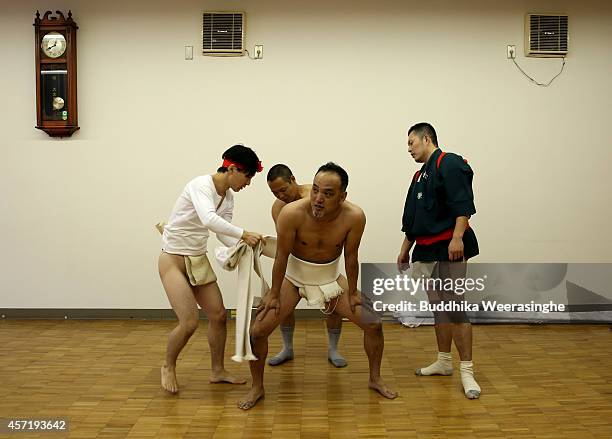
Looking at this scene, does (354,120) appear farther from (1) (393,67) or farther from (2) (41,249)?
(2) (41,249)

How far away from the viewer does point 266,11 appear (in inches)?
222

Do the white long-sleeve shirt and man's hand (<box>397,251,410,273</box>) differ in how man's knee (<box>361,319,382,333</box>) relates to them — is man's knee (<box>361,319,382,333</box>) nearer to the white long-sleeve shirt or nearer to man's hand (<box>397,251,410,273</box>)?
man's hand (<box>397,251,410,273</box>)

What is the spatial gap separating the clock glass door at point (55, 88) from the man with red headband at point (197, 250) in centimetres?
220

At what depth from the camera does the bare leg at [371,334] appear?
12.1 feet

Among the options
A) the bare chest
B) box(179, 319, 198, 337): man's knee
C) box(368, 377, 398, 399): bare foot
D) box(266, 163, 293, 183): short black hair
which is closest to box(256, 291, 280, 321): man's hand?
the bare chest

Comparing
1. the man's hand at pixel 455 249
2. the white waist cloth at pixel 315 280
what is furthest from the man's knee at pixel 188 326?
the man's hand at pixel 455 249

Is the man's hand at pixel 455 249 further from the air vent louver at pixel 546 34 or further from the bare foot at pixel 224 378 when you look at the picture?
the air vent louver at pixel 546 34

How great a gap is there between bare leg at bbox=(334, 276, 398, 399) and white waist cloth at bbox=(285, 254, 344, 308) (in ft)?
0.21

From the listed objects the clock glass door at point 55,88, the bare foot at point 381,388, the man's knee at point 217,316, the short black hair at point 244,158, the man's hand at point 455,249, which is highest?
the clock glass door at point 55,88

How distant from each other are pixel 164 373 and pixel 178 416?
1.51ft

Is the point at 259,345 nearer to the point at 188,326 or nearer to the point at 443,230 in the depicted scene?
the point at 188,326

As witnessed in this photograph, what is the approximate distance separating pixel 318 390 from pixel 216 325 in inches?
26.0

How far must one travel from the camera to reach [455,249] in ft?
12.2

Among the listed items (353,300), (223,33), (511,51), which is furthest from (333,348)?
(511,51)
